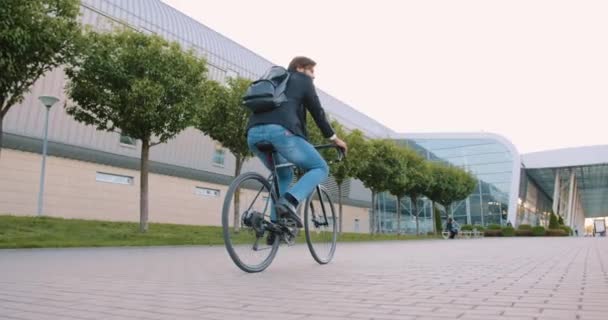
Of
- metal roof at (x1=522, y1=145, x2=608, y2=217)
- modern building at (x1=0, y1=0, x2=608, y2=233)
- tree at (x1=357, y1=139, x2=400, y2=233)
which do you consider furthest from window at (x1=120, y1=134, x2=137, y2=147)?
metal roof at (x1=522, y1=145, x2=608, y2=217)

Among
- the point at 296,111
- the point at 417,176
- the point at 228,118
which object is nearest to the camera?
the point at 296,111

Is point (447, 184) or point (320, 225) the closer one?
point (320, 225)

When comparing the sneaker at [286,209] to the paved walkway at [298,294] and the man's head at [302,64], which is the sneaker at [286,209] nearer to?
the paved walkway at [298,294]

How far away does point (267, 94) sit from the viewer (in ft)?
15.0

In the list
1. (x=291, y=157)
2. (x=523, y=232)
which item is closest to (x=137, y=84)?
(x=291, y=157)

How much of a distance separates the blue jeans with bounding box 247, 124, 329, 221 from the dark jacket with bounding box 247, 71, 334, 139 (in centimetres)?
6

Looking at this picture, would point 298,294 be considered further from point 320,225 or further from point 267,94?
point 320,225

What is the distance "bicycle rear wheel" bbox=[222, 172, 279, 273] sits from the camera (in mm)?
4539

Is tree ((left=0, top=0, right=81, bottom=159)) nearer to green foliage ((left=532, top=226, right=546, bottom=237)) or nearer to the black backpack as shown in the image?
the black backpack

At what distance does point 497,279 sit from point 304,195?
72.3 inches

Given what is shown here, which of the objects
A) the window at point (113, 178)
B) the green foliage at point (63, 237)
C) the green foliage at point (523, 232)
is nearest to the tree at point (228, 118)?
the green foliage at point (63, 237)

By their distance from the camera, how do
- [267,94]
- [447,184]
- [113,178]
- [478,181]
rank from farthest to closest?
1. [478,181]
2. [447,184]
3. [113,178]
4. [267,94]

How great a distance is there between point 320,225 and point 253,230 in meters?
1.32

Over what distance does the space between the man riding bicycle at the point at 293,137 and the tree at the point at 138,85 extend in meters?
9.50
